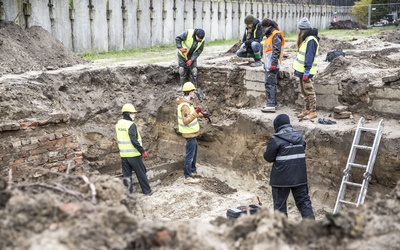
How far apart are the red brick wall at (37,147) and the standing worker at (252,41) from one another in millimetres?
4186

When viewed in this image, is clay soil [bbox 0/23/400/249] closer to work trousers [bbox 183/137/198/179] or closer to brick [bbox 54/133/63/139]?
brick [bbox 54/133/63/139]

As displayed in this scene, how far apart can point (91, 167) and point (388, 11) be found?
20.4 metres

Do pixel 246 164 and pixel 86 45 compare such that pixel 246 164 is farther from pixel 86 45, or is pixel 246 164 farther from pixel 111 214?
pixel 86 45

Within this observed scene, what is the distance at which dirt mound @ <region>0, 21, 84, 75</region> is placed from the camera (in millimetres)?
9922

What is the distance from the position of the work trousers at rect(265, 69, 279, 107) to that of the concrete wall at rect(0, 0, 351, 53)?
21.7 feet

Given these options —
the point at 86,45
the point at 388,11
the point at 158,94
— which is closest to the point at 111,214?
the point at 158,94

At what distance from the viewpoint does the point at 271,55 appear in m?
8.66

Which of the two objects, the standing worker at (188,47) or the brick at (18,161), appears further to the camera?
the standing worker at (188,47)

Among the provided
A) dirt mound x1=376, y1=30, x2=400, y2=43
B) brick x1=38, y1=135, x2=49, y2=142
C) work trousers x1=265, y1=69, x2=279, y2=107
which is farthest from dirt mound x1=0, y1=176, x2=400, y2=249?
dirt mound x1=376, y1=30, x2=400, y2=43

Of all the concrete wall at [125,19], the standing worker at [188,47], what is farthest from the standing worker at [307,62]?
the concrete wall at [125,19]

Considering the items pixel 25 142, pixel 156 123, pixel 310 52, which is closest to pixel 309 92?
pixel 310 52

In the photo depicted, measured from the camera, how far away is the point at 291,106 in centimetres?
921

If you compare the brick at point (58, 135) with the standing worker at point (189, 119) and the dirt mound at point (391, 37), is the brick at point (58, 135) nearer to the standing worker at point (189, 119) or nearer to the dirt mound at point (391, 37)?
the standing worker at point (189, 119)

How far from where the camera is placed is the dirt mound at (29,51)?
9922 millimetres
